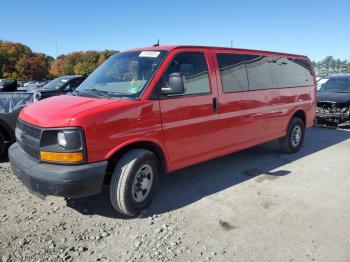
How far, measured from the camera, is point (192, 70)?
4.57m

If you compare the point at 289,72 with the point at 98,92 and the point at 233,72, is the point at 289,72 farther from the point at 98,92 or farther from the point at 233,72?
the point at 98,92

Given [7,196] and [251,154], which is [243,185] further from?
[7,196]

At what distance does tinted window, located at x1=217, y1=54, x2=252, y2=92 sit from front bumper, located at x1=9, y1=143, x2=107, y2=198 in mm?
2384

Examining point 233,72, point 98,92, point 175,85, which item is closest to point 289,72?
point 233,72

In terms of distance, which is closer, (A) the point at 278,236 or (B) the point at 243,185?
(A) the point at 278,236

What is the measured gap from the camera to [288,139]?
272 inches

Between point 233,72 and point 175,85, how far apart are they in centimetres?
154

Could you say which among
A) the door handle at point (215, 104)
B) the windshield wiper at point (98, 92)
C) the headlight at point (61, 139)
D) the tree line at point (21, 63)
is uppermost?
the tree line at point (21, 63)

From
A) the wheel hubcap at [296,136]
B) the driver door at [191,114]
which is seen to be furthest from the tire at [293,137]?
the driver door at [191,114]

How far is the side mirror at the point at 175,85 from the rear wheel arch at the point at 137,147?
0.68 meters

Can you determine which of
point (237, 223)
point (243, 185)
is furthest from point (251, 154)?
point (237, 223)

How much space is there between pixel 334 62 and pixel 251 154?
23.5 m

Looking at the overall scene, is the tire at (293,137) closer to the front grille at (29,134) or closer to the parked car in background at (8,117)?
the front grille at (29,134)

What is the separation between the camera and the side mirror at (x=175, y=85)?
404 cm
